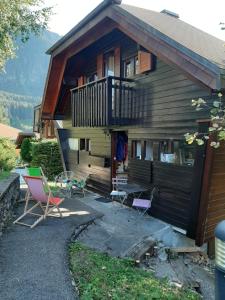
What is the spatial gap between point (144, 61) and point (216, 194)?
13.3ft

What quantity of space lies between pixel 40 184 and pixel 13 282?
8.67ft

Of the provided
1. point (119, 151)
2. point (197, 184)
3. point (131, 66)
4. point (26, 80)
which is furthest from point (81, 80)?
point (26, 80)

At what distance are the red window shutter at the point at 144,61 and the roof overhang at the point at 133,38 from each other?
2.66 feet

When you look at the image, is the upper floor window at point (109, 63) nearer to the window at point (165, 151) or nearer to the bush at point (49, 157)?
the window at point (165, 151)

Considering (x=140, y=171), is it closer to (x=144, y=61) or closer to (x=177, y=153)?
(x=177, y=153)

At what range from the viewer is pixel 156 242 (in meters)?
6.34

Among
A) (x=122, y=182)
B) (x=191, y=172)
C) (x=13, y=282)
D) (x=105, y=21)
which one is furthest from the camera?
(x=122, y=182)

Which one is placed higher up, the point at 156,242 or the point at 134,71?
the point at 134,71

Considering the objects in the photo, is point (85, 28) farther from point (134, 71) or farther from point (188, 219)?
point (188, 219)

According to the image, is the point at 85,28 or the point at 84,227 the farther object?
the point at 85,28

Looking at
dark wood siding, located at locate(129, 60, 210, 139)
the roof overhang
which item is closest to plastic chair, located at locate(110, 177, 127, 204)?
dark wood siding, located at locate(129, 60, 210, 139)

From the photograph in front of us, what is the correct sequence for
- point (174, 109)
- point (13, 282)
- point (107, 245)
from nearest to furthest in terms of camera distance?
point (13, 282), point (107, 245), point (174, 109)

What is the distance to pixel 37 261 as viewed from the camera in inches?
184

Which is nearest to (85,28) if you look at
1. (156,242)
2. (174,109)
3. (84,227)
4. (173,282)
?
(174,109)
